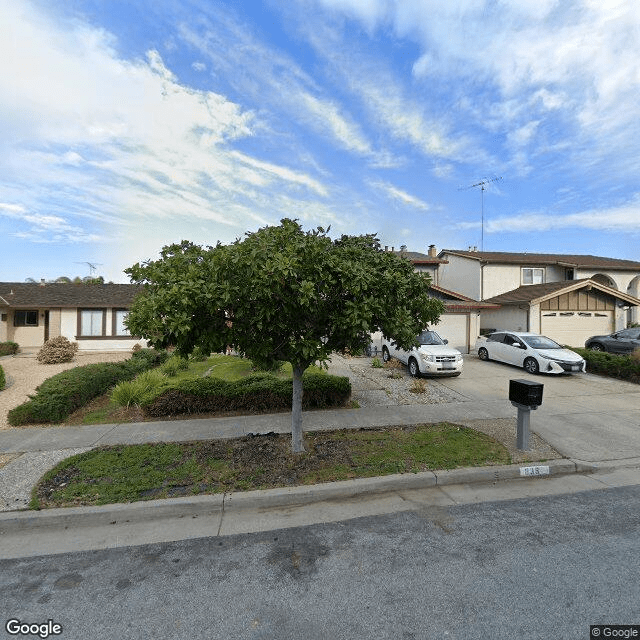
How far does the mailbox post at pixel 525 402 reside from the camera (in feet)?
18.7

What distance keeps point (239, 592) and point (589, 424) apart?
288 inches

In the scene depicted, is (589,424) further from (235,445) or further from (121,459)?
(121,459)

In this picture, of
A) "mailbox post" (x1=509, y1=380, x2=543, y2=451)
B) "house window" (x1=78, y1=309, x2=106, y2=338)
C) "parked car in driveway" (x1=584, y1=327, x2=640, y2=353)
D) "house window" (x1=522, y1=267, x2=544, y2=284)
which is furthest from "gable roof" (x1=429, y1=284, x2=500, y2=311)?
"house window" (x1=78, y1=309, x2=106, y2=338)

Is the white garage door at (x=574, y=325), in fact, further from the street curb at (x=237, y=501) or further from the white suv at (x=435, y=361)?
the street curb at (x=237, y=501)

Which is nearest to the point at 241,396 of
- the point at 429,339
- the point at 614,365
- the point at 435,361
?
the point at 435,361

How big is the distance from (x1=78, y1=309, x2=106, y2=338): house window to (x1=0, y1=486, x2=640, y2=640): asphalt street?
61.4 feet

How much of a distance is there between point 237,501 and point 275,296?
243cm

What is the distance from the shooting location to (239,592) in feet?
9.44

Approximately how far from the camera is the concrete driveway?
6090 millimetres

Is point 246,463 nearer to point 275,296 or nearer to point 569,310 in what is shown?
point 275,296

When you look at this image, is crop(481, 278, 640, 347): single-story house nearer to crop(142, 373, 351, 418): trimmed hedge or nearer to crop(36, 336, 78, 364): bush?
crop(142, 373, 351, 418): trimmed hedge

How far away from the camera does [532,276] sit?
22.3 meters

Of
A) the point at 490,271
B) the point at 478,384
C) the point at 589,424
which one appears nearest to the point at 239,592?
the point at 589,424

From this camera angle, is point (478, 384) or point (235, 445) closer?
point (235, 445)
